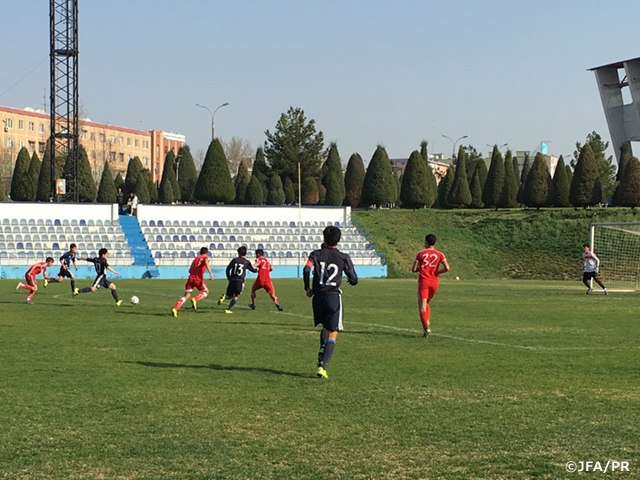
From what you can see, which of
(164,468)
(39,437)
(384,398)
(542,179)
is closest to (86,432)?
(39,437)

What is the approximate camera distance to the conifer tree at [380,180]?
64.2 meters

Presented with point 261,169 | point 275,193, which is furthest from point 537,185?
point 261,169

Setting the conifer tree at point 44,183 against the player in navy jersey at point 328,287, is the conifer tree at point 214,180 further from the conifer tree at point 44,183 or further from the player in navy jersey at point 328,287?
the player in navy jersey at point 328,287

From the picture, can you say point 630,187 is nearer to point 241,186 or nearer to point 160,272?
point 241,186

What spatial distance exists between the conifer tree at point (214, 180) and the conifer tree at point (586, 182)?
25333 millimetres

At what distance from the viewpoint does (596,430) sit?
792 cm

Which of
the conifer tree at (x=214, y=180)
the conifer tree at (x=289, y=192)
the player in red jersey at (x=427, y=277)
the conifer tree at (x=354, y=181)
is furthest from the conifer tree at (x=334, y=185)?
the player in red jersey at (x=427, y=277)

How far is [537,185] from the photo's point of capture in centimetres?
6153

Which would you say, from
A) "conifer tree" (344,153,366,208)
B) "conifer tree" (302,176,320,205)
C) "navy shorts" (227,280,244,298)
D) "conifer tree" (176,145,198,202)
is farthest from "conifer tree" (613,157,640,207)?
"navy shorts" (227,280,244,298)

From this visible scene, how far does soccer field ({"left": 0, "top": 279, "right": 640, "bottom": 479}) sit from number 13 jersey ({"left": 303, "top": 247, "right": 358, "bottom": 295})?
1.25m

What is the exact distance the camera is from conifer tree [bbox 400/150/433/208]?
211 ft

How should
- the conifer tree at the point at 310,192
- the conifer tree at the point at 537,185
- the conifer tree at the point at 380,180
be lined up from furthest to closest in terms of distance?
the conifer tree at the point at 310,192, the conifer tree at the point at 380,180, the conifer tree at the point at 537,185

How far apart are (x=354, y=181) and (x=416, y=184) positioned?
9.09 meters

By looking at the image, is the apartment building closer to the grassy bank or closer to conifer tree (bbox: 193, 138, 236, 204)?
conifer tree (bbox: 193, 138, 236, 204)
